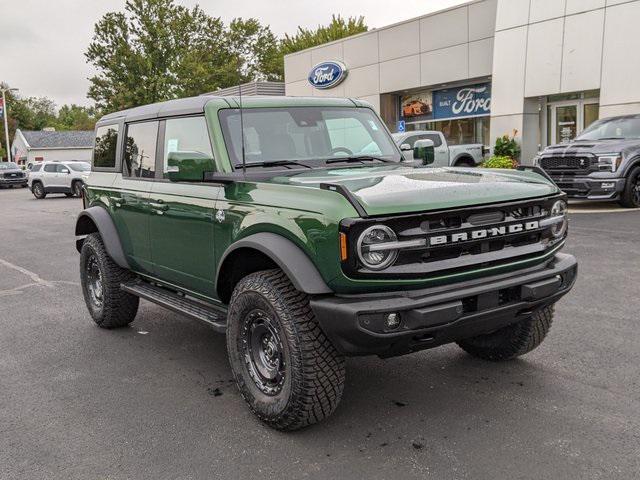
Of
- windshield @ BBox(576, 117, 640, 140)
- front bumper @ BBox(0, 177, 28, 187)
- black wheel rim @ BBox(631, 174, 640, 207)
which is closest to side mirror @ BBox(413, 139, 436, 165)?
black wheel rim @ BBox(631, 174, 640, 207)

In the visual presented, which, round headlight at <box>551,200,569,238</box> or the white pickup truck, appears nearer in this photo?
round headlight at <box>551,200,569,238</box>

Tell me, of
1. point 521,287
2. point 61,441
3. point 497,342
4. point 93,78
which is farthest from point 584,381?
point 93,78

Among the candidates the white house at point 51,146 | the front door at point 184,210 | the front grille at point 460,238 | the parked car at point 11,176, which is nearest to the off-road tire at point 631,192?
the front grille at point 460,238

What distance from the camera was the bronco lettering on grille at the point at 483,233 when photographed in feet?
10.4

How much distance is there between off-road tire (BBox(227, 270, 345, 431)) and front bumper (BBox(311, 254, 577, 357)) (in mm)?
152

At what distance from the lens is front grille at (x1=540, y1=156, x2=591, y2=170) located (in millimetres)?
12211

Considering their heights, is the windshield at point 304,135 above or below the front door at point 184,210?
above

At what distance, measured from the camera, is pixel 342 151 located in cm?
460

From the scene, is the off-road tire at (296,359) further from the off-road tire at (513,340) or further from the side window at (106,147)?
the side window at (106,147)

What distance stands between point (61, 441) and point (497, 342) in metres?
2.89

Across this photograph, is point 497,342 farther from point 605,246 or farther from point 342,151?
point 605,246

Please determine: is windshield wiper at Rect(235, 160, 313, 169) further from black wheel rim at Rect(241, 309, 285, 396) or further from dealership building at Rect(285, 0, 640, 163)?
dealership building at Rect(285, 0, 640, 163)

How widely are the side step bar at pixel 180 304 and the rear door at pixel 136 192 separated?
0.16m

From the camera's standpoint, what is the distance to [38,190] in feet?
91.9
